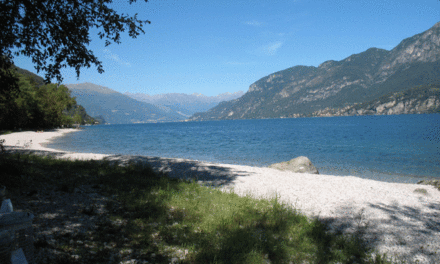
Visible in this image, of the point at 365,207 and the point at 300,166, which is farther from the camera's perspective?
the point at 300,166

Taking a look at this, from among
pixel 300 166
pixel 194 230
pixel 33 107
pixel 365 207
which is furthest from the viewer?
pixel 33 107

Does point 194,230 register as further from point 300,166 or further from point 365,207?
point 300,166

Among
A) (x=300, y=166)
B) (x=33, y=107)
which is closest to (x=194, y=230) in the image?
(x=300, y=166)

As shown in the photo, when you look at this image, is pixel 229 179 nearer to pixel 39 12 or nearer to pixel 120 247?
pixel 120 247

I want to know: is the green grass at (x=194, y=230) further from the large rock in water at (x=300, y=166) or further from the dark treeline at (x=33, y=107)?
the dark treeline at (x=33, y=107)

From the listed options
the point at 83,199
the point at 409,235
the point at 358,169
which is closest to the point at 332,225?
the point at 409,235

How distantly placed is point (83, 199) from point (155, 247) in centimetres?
379

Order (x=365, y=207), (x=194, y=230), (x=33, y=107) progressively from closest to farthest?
(x=194, y=230), (x=365, y=207), (x=33, y=107)

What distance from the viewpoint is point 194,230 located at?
6.43 m

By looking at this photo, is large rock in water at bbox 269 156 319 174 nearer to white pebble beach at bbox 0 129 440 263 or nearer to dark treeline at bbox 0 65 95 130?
white pebble beach at bbox 0 129 440 263

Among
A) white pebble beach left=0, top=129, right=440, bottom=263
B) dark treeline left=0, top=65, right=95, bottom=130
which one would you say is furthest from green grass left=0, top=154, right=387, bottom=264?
dark treeline left=0, top=65, right=95, bottom=130

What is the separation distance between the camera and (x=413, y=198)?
11070mm

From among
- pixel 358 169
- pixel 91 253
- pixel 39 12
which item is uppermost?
pixel 39 12

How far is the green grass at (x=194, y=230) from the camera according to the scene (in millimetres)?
5230
